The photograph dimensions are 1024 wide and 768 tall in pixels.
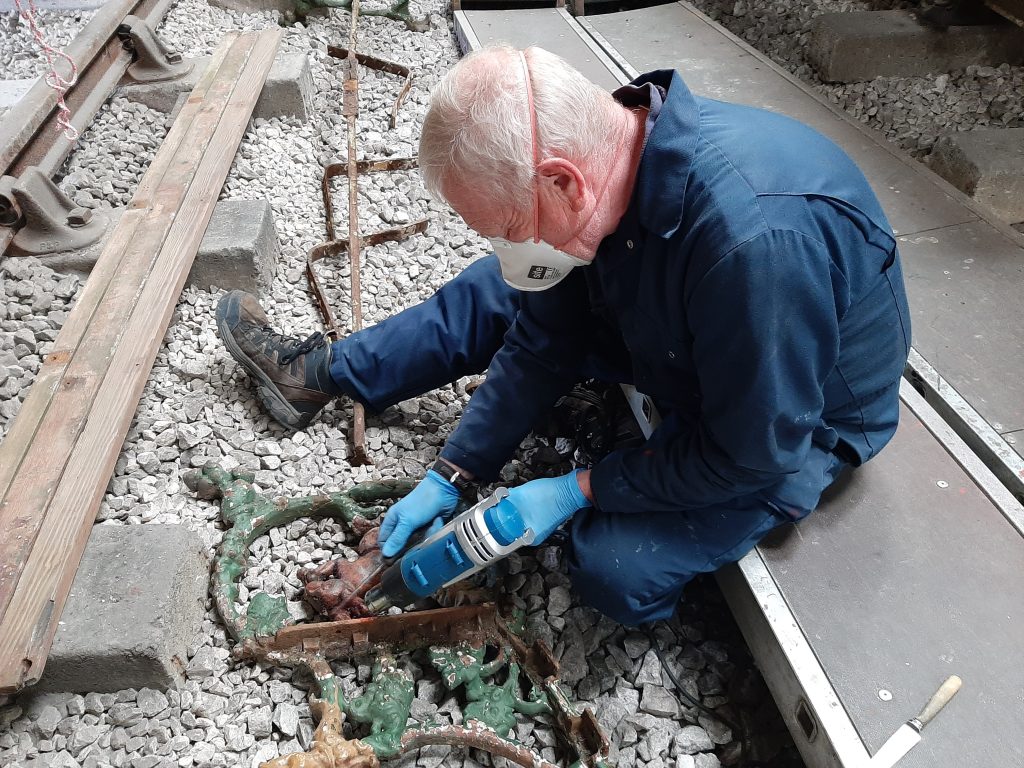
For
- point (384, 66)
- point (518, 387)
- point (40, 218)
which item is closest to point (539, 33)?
point (384, 66)

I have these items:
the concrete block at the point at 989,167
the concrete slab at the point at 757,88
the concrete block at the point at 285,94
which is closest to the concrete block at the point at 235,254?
the concrete block at the point at 285,94

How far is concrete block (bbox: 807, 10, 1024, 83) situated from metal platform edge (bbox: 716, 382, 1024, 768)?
155 inches

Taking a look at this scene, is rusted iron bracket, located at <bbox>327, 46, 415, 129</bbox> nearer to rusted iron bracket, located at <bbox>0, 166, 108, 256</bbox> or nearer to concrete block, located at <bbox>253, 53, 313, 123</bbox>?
concrete block, located at <bbox>253, 53, 313, 123</bbox>

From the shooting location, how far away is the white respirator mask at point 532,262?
172cm

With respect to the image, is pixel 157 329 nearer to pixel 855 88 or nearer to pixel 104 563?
pixel 104 563

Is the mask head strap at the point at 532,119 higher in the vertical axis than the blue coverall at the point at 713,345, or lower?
higher

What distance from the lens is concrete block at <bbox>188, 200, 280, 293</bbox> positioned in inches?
123

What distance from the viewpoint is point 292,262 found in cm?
346

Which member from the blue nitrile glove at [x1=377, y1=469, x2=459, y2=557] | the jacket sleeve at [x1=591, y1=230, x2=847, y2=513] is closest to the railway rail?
the blue nitrile glove at [x1=377, y1=469, x2=459, y2=557]

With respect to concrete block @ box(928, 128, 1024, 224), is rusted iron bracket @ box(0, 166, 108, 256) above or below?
above

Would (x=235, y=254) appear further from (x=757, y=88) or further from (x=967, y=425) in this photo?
(x=757, y=88)

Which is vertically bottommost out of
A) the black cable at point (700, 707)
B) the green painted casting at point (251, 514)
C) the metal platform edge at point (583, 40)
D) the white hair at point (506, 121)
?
the black cable at point (700, 707)

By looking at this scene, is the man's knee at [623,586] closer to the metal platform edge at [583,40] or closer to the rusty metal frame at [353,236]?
the rusty metal frame at [353,236]

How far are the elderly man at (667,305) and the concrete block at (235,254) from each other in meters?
1.30
